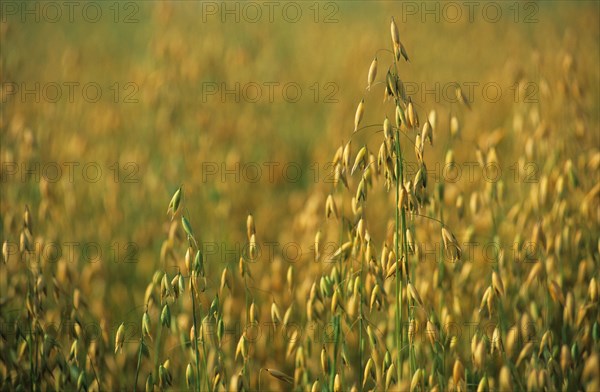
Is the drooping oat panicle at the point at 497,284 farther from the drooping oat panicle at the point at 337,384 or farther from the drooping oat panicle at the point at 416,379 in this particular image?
the drooping oat panicle at the point at 337,384

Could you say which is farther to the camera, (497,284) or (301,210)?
(301,210)

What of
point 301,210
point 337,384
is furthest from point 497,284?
point 301,210

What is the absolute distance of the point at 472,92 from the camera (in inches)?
148

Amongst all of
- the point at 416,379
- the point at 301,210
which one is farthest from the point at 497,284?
the point at 301,210

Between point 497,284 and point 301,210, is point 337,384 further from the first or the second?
point 301,210

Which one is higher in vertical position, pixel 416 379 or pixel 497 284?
pixel 497 284

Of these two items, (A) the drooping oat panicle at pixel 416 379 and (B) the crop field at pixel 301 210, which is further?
(B) the crop field at pixel 301 210

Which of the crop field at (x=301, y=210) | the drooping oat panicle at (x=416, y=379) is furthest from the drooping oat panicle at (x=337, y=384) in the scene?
the drooping oat panicle at (x=416, y=379)

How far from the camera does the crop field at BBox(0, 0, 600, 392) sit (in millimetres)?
1353

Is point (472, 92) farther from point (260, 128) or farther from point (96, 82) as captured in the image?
point (96, 82)

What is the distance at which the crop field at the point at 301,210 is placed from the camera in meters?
1.35

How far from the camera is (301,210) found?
2.67 metres

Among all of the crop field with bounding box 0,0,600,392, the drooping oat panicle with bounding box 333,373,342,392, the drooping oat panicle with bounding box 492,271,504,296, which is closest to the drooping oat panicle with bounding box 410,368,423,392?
the crop field with bounding box 0,0,600,392

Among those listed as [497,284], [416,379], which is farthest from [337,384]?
[497,284]
